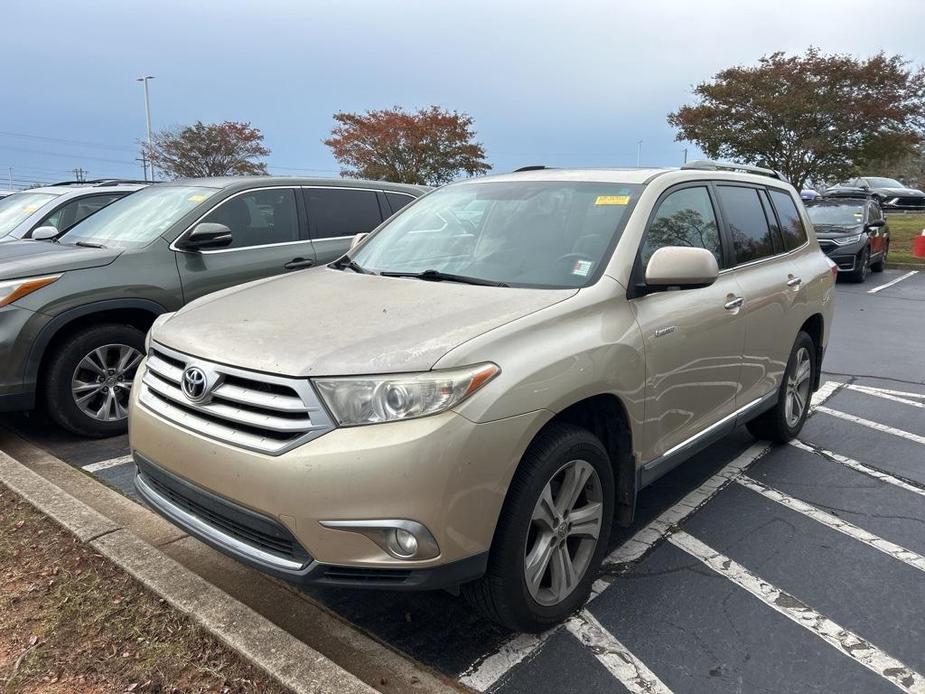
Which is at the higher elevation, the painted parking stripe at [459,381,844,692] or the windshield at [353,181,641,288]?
the windshield at [353,181,641,288]

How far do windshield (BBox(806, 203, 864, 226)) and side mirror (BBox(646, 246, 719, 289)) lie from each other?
44.1ft

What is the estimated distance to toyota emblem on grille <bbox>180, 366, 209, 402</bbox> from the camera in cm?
250

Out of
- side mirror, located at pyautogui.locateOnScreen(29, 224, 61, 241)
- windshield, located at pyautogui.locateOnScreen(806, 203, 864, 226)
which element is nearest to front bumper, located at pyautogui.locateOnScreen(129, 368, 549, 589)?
side mirror, located at pyautogui.locateOnScreen(29, 224, 61, 241)

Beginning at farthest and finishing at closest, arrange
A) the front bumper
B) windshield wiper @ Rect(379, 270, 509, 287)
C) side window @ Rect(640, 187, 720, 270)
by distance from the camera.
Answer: side window @ Rect(640, 187, 720, 270)
windshield wiper @ Rect(379, 270, 509, 287)
the front bumper

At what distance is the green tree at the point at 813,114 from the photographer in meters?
19.7

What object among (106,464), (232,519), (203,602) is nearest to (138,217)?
(106,464)

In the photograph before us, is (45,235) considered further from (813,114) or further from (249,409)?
(813,114)

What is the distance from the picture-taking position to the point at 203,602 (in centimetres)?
267

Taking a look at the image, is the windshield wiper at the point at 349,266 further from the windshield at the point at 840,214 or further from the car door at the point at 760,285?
the windshield at the point at 840,214

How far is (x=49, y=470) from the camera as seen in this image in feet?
13.8

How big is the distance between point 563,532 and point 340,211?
4.28 meters

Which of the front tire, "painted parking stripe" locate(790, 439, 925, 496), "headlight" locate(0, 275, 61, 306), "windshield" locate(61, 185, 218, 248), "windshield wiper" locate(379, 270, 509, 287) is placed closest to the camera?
the front tire

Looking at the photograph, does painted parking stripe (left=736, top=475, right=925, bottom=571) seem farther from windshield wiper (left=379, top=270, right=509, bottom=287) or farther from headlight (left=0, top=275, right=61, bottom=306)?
headlight (left=0, top=275, right=61, bottom=306)

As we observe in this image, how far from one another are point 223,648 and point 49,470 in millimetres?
2396
